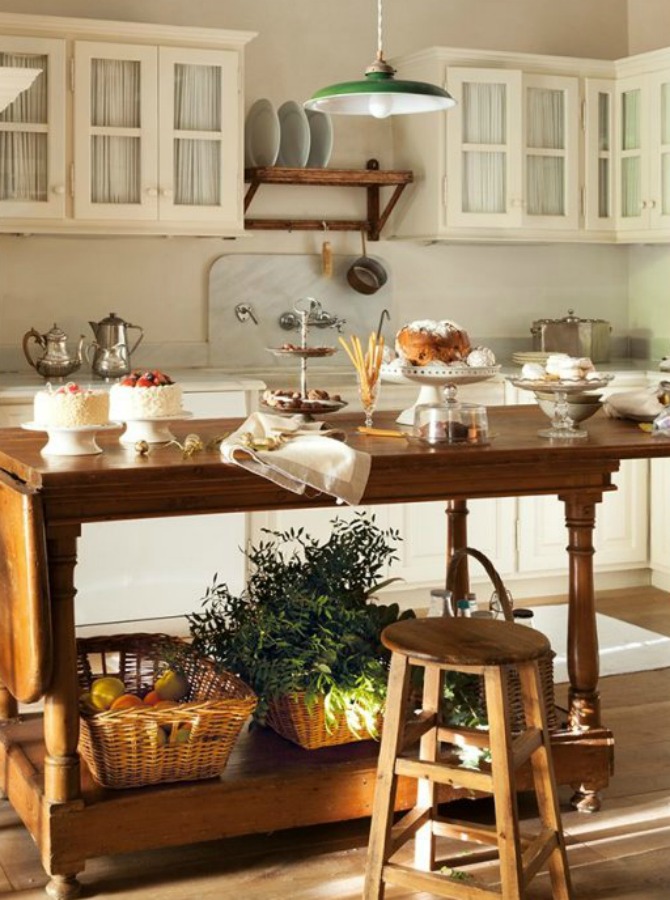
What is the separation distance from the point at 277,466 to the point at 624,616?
9.72 ft

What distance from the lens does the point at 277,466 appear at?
9.29 ft

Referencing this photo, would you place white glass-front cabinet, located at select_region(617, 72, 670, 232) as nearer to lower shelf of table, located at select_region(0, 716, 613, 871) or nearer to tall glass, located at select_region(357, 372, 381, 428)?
tall glass, located at select_region(357, 372, 381, 428)

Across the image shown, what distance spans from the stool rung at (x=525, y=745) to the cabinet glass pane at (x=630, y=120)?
3.68 metres

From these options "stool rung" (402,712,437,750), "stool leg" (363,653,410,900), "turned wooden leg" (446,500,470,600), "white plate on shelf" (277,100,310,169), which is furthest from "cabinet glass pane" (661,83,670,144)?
"stool leg" (363,653,410,900)

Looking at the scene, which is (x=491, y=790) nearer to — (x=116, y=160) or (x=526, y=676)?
(x=526, y=676)

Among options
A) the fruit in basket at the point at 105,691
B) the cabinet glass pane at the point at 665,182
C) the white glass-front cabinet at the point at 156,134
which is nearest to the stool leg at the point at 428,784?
the fruit in basket at the point at 105,691

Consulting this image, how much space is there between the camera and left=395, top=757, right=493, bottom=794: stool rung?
2.69 meters

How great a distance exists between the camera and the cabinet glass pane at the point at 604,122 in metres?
5.95

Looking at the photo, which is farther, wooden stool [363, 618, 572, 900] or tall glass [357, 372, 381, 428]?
tall glass [357, 372, 381, 428]

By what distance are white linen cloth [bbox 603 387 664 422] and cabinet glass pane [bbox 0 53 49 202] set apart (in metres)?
2.46

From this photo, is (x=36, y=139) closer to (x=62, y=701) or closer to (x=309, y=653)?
(x=309, y=653)

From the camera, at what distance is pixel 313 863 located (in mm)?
3135

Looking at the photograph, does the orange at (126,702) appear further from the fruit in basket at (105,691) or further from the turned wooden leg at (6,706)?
the turned wooden leg at (6,706)

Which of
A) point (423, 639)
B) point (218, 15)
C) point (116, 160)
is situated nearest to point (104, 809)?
point (423, 639)
